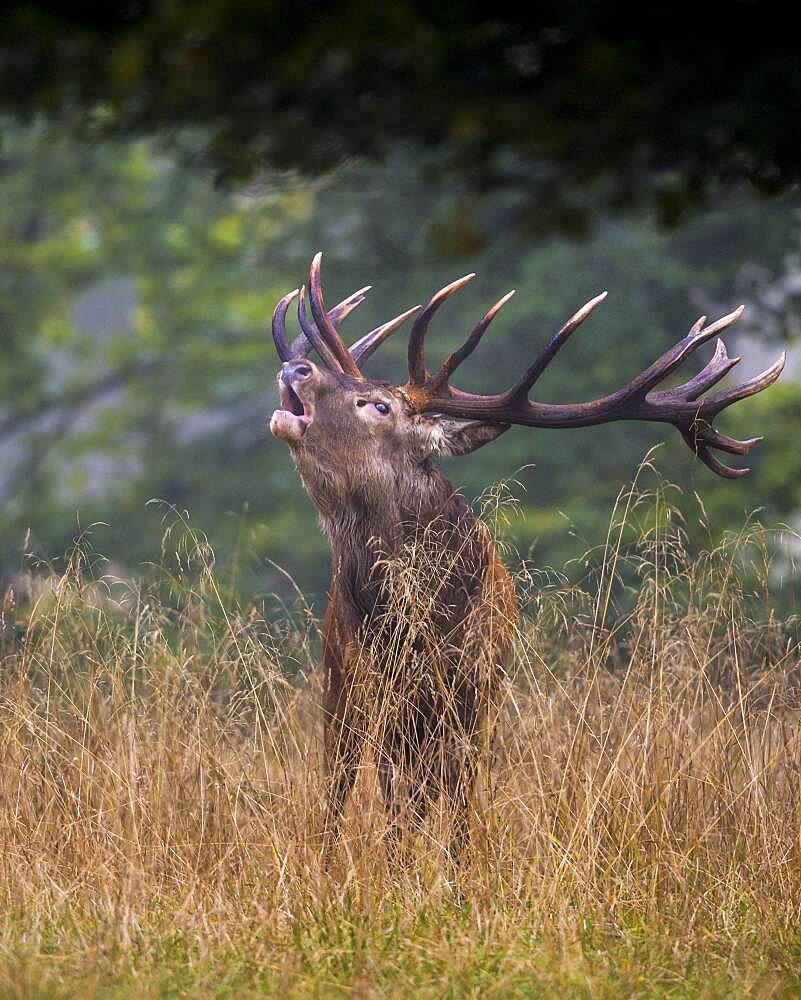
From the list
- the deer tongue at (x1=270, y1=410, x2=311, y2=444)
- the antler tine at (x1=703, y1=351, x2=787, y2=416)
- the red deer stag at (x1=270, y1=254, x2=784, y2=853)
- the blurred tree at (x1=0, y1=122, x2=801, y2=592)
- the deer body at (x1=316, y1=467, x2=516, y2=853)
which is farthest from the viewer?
the blurred tree at (x1=0, y1=122, x2=801, y2=592)

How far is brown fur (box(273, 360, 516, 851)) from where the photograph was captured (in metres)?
4.41

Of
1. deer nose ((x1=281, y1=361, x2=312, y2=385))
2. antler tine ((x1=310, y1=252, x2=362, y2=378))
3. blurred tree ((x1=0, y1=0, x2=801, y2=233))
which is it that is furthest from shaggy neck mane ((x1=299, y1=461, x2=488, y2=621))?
blurred tree ((x1=0, y1=0, x2=801, y2=233))

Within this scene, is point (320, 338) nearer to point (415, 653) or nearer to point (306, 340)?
point (306, 340)

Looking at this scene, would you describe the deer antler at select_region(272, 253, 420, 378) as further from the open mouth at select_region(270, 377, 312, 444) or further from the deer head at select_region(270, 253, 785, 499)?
the open mouth at select_region(270, 377, 312, 444)

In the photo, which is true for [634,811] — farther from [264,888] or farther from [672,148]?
[672,148]

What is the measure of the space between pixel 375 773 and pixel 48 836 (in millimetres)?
990

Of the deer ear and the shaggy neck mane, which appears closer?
the shaggy neck mane

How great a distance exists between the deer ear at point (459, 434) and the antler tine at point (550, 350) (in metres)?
0.15

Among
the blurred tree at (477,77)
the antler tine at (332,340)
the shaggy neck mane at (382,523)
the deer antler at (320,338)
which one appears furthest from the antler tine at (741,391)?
the blurred tree at (477,77)

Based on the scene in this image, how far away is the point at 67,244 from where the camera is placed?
16453 mm

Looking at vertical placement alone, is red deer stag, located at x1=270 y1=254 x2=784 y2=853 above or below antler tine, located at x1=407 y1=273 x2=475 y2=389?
below

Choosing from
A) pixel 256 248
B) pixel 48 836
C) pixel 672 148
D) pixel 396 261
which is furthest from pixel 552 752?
pixel 256 248

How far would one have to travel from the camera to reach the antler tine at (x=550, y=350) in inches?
207

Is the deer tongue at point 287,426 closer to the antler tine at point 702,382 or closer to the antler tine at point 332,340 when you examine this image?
the antler tine at point 332,340
